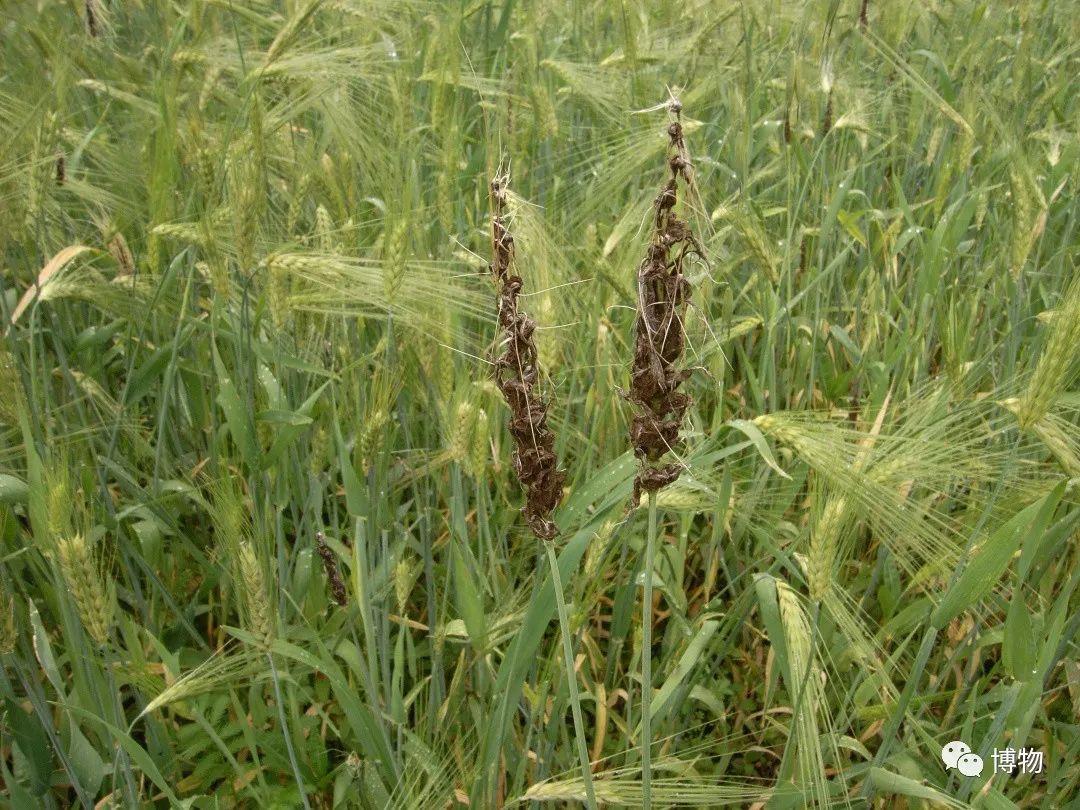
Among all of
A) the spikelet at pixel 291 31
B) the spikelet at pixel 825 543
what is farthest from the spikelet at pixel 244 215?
the spikelet at pixel 825 543

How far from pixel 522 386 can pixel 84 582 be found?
664mm

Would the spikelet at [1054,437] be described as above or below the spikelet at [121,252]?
below

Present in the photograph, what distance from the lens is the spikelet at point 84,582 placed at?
1.02 metres

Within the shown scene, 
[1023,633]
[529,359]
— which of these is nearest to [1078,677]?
[1023,633]

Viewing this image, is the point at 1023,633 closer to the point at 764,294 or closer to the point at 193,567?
the point at 764,294

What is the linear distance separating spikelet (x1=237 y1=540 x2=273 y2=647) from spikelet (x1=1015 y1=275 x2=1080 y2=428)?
36.0 inches

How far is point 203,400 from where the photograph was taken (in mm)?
1691

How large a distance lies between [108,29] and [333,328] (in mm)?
1725

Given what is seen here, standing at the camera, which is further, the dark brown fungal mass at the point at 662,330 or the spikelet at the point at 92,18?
the spikelet at the point at 92,18

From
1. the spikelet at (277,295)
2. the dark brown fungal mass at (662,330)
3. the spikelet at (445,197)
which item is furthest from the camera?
the spikelet at (445,197)

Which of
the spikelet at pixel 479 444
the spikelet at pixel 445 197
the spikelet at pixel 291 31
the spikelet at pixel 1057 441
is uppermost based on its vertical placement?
the spikelet at pixel 291 31

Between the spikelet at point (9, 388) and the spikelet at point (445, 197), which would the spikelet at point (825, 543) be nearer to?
the spikelet at point (445, 197)

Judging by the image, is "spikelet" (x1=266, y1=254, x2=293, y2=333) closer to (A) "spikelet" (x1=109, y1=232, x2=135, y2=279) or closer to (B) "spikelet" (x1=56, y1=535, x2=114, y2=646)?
(B) "spikelet" (x1=56, y1=535, x2=114, y2=646)

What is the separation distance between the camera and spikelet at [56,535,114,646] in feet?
3.36
